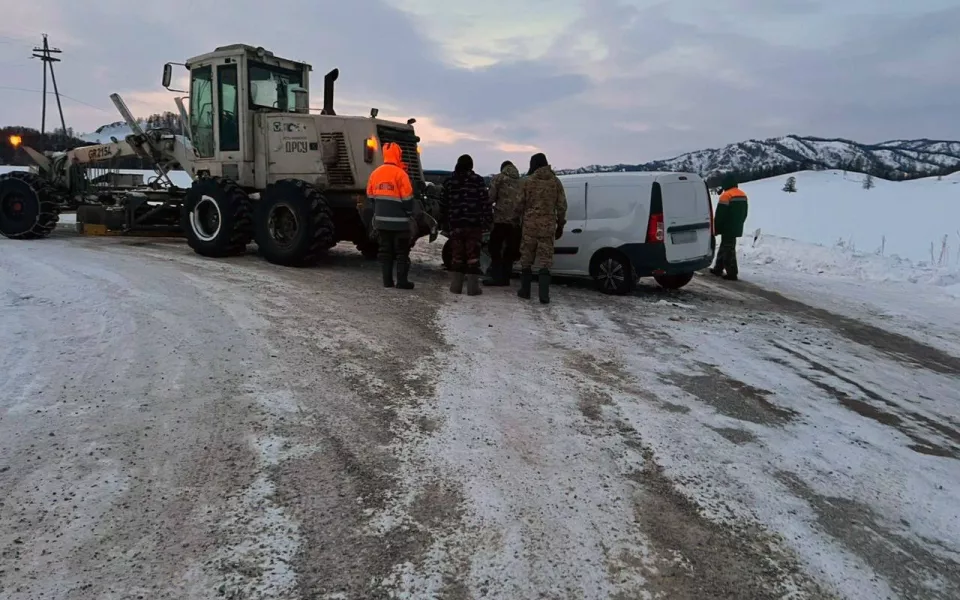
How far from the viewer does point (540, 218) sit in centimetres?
816

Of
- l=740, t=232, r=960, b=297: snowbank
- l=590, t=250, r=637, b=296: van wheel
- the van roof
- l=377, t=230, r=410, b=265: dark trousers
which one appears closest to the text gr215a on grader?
l=377, t=230, r=410, b=265: dark trousers

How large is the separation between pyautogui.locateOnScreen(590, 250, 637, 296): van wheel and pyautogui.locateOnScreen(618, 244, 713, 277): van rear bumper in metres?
0.11

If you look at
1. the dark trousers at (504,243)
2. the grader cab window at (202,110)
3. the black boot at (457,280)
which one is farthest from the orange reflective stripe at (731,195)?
the grader cab window at (202,110)

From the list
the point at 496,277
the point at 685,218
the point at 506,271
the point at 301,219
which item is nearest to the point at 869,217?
the point at 685,218

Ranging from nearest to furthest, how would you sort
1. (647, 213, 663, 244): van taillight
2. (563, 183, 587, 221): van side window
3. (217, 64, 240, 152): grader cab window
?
(647, 213, 663, 244): van taillight → (563, 183, 587, 221): van side window → (217, 64, 240, 152): grader cab window

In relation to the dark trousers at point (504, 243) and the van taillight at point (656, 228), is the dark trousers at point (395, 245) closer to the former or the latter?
the dark trousers at point (504, 243)

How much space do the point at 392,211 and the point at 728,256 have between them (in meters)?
6.91

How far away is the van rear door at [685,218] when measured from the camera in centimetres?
867

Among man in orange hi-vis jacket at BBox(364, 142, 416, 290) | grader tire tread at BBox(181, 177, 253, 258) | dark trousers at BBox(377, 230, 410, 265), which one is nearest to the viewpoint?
man in orange hi-vis jacket at BBox(364, 142, 416, 290)

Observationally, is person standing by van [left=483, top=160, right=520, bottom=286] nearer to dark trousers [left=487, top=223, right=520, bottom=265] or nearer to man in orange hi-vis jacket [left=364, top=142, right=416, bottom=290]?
dark trousers [left=487, top=223, right=520, bottom=265]

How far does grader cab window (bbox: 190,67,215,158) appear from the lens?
10430 mm

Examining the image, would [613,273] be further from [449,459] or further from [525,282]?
[449,459]

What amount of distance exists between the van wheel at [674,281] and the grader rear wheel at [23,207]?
11894mm

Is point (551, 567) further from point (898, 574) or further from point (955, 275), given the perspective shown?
point (955, 275)
